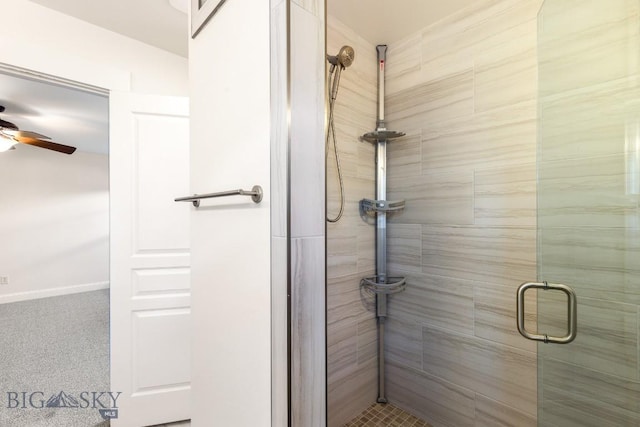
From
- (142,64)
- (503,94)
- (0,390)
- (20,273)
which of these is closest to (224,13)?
(142,64)

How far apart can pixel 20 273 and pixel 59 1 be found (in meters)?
4.81

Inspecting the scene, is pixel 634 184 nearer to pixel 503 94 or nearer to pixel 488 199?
pixel 488 199

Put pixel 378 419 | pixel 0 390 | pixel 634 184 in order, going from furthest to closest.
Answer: pixel 0 390, pixel 378 419, pixel 634 184

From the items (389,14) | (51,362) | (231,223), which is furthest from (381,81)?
(51,362)

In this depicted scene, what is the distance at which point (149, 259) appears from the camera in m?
1.69

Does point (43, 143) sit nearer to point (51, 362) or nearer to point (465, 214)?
point (51, 362)

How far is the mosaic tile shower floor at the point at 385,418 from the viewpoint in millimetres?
1639

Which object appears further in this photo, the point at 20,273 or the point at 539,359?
the point at 20,273

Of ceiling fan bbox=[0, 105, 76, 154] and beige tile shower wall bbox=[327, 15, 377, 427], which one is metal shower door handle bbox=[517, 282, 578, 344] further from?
ceiling fan bbox=[0, 105, 76, 154]

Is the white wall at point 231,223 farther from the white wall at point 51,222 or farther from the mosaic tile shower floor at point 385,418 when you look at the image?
the white wall at point 51,222

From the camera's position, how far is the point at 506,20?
139 cm

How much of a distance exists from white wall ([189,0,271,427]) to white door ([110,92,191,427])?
0.66 m

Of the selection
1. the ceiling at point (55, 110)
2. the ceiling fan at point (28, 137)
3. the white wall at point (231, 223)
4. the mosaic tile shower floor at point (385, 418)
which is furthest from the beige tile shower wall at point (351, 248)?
the ceiling fan at point (28, 137)

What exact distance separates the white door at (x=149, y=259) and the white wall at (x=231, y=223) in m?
0.66
